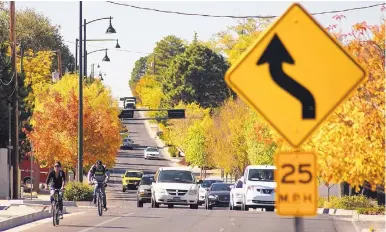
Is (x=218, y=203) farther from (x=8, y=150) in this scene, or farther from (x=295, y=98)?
(x=295, y=98)

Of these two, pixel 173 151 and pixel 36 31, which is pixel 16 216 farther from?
pixel 173 151

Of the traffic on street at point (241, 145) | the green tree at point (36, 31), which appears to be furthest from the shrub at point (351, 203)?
the green tree at point (36, 31)

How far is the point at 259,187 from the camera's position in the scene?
3691 centimetres

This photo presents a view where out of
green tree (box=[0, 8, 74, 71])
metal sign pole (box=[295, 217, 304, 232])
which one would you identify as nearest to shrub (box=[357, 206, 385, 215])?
metal sign pole (box=[295, 217, 304, 232])

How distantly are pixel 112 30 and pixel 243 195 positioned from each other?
17.4m

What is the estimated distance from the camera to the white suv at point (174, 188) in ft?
128

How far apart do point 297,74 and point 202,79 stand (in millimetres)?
115293

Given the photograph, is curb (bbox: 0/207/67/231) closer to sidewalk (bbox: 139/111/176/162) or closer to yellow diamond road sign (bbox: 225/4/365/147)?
yellow diamond road sign (bbox: 225/4/365/147)

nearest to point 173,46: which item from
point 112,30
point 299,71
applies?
point 112,30

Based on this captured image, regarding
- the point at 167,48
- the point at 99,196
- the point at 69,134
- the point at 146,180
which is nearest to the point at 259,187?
the point at 99,196

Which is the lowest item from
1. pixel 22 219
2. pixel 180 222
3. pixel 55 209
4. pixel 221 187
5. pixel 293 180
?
pixel 180 222

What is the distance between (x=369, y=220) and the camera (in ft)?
107

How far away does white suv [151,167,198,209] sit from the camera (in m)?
39.2

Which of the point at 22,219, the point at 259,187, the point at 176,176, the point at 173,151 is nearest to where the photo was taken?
the point at 22,219
